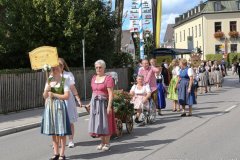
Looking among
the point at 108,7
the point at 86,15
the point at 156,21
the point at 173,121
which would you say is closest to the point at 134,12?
the point at 156,21

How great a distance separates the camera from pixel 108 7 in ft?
82.3

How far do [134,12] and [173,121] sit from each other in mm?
19374

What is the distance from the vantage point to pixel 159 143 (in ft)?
32.9

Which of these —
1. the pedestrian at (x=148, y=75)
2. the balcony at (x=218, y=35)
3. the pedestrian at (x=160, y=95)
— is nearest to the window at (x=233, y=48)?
the balcony at (x=218, y=35)

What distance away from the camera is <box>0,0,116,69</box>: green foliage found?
2253 cm

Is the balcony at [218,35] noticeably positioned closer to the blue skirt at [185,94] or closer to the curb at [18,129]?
the blue skirt at [185,94]

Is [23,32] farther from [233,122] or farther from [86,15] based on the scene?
[233,122]

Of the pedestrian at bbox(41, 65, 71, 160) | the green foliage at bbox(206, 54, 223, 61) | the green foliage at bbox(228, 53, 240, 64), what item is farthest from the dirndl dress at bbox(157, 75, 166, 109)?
the green foliage at bbox(206, 54, 223, 61)

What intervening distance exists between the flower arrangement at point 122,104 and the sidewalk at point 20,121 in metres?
3.69

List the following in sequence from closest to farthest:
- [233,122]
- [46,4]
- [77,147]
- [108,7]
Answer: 1. [77,147]
2. [233,122]
3. [46,4]
4. [108,7]

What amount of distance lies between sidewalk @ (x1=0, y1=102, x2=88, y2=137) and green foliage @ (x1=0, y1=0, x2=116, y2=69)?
5240 millimetres

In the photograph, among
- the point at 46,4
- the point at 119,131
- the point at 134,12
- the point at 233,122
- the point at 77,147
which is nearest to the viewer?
the point at 77,147

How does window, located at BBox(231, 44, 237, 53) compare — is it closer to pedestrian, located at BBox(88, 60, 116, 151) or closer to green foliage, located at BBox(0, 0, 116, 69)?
green foliage, located at BBox(0, 0, 116, 69)

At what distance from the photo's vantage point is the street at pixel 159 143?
879 centimetres
